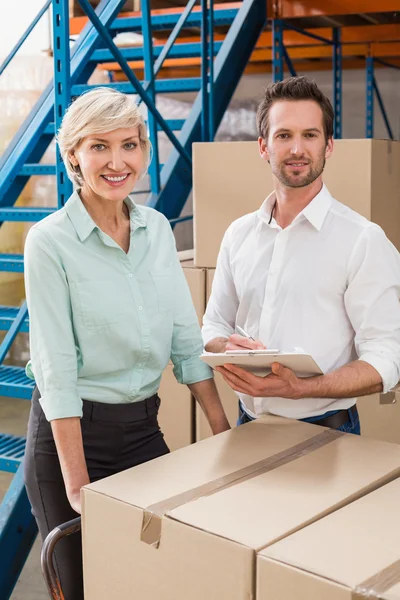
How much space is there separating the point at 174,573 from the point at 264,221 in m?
1.02

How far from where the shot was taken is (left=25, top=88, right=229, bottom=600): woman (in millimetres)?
1645

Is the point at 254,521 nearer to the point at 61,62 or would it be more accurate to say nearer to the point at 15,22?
the point at 61,62

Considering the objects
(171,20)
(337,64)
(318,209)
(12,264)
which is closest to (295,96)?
(318,209)

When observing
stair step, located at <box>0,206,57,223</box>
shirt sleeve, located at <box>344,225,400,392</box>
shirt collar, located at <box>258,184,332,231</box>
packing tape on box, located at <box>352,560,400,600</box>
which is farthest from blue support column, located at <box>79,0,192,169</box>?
packing tape on box, located at <box>352,560,400,600</box>

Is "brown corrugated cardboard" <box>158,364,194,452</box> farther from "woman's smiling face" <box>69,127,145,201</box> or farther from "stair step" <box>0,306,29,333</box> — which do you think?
"woman's smiling face" <box>69,127,145,201</box>

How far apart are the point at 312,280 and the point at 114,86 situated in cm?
281

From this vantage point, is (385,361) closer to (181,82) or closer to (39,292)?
(39,292)

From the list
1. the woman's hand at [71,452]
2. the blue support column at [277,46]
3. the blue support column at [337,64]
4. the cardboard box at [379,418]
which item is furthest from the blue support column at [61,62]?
the blue support column at [337,64]

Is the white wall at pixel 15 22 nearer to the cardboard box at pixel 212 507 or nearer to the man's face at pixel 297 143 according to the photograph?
the man's face at pixel 297 143

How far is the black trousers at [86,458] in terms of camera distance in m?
1.75

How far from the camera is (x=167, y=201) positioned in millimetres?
4203

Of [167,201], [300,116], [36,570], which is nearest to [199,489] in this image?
[300,116]

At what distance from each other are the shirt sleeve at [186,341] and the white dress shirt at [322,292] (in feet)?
0.48

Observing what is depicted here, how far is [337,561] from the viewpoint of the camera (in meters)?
1.09
